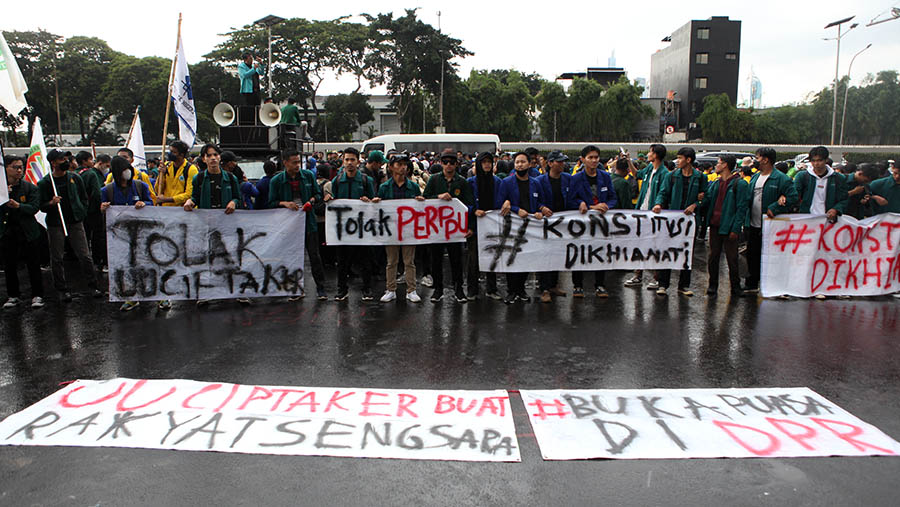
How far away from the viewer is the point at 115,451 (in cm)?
370

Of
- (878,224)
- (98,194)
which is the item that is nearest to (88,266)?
(98,194)

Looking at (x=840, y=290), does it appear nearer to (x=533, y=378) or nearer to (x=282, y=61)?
(x=533, y=378)

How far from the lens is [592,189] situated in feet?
26.0

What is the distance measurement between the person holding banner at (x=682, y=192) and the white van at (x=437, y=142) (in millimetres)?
24956

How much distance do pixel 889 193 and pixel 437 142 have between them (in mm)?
26547

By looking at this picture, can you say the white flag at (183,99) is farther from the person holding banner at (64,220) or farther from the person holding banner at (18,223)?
the person holding banner at (18,223)

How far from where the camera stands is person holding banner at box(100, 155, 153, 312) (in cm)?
841

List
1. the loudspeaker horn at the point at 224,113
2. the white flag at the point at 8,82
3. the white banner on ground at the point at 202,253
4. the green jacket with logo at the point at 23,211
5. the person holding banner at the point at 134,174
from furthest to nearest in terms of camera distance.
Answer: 1. the loudspeaker horn at the point at 224,113
2. the person holding banner at the point at 134,174
3. the green jacket with logo at the point at 23,211
4. the white banner on ground at the point at 202,253
5. the white flag at the point at 8,82

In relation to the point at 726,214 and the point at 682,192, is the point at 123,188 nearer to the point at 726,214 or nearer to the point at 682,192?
the point at 682,192

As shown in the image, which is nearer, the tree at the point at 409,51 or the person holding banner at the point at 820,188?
the person holding banner at the point at 820,188

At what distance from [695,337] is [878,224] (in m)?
3.79

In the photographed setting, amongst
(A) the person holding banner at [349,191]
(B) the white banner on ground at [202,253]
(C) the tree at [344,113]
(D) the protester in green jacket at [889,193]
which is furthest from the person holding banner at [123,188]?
(C) the tree at [344,113]

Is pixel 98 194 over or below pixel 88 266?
over

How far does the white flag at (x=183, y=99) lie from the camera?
8.45 metres
